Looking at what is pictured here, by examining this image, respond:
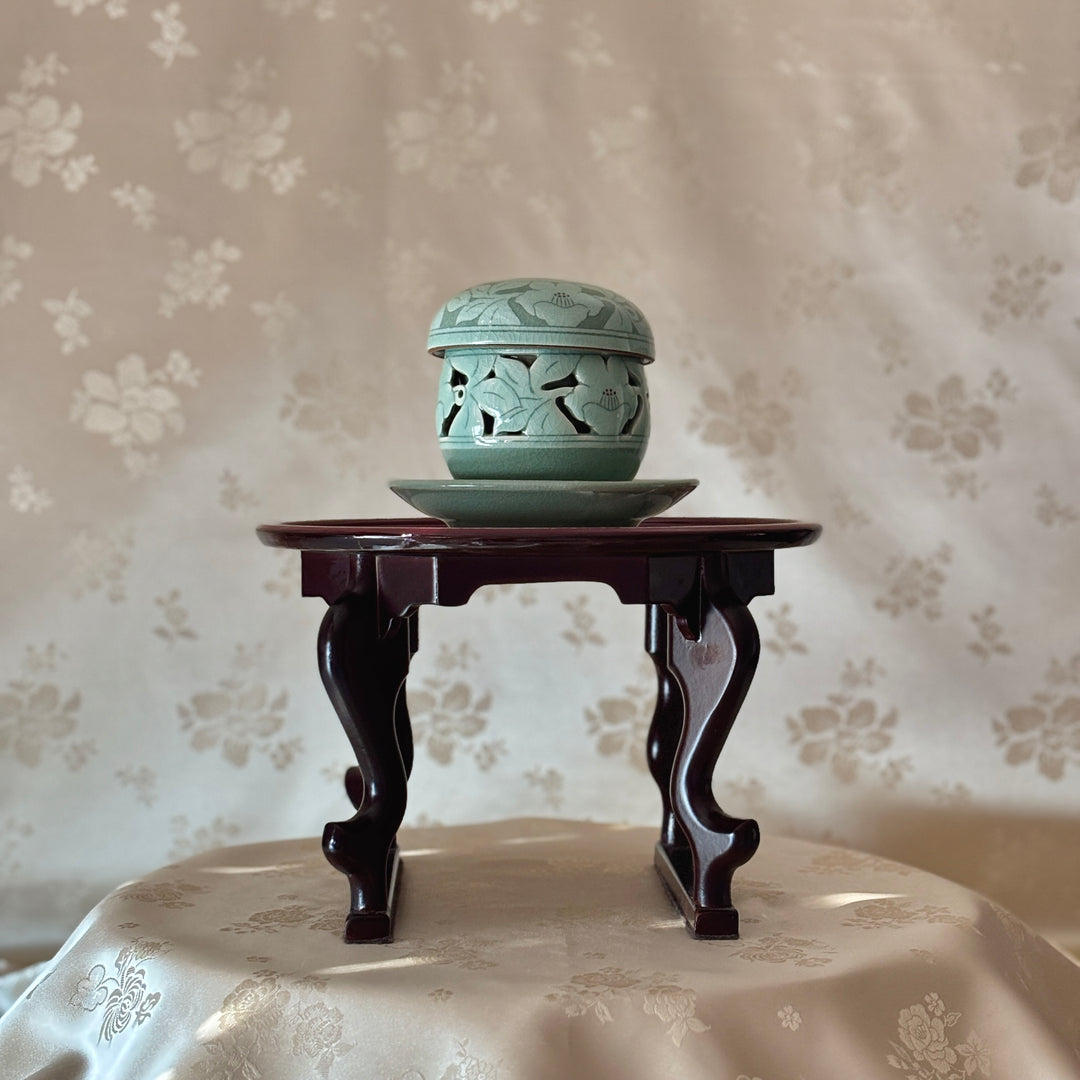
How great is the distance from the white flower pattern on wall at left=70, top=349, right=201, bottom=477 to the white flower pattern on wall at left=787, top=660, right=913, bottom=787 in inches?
45.8

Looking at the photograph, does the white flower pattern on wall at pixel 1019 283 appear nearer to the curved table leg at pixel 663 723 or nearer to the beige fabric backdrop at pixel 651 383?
the beige fabric backdrop at pixel 651 383

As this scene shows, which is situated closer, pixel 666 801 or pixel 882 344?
pixel 666 801

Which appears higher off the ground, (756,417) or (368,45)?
(368,45)

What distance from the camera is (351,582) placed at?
3.97ft

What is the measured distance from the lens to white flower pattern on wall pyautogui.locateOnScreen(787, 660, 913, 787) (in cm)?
218

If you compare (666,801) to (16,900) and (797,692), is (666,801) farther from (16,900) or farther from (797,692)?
(16,900)

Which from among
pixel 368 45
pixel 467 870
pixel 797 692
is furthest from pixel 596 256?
pixel 467 870

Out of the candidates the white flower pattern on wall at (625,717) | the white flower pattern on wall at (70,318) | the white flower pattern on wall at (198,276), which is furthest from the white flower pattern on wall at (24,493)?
the white flower pattern on wall at (625,717)

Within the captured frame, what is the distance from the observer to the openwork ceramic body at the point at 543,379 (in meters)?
1.24

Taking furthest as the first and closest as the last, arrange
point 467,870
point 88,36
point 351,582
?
1. point 88,36
2. point 467,870
3. point 351,582

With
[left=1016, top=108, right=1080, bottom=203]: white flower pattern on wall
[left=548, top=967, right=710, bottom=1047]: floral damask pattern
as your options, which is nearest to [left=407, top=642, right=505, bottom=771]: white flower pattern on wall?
[left=548, top=967, right=710, bottom=1047]: floral damask pattern

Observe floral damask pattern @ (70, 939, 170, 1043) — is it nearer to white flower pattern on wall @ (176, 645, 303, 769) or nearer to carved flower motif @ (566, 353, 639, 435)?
carved flower motif @ (566, 353, 639, 435)

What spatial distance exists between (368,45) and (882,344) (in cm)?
100

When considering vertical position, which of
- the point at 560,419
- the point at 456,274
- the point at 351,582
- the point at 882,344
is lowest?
the point at 351,582
